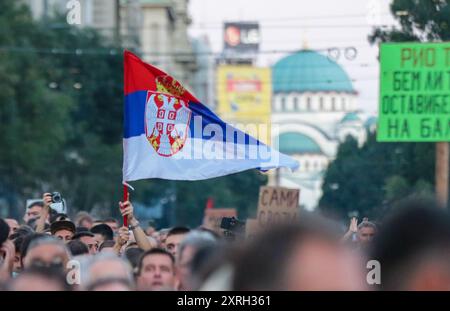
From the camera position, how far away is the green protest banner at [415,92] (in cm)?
1852

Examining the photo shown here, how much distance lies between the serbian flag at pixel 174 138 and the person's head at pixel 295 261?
656cm

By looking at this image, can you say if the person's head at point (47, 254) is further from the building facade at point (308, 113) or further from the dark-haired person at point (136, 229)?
the building facade at point (308, 113)

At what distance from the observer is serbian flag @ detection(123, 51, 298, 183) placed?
1095 cm

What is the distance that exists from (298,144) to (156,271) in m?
169

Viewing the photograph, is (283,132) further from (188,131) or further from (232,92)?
(188,131)

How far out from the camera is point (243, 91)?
156750 millimetres

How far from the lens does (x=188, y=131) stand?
1149cm

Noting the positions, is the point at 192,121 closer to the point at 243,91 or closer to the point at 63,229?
the point at 63,229

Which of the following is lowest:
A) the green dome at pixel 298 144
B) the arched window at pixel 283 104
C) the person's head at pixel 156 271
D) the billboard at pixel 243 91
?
the person's head at pixel 156 271

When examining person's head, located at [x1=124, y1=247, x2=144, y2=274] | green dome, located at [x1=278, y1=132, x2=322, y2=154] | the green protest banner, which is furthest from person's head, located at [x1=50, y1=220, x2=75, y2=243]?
green dome, located at [x1=278, y1=132, x2=322, y2=154]

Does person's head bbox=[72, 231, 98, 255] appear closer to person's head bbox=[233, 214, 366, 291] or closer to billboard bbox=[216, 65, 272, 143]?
person's head bbox=[233, 214, 366, 291]

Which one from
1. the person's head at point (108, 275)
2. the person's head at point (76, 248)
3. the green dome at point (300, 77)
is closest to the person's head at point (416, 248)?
the person's head at point (108, 275)
